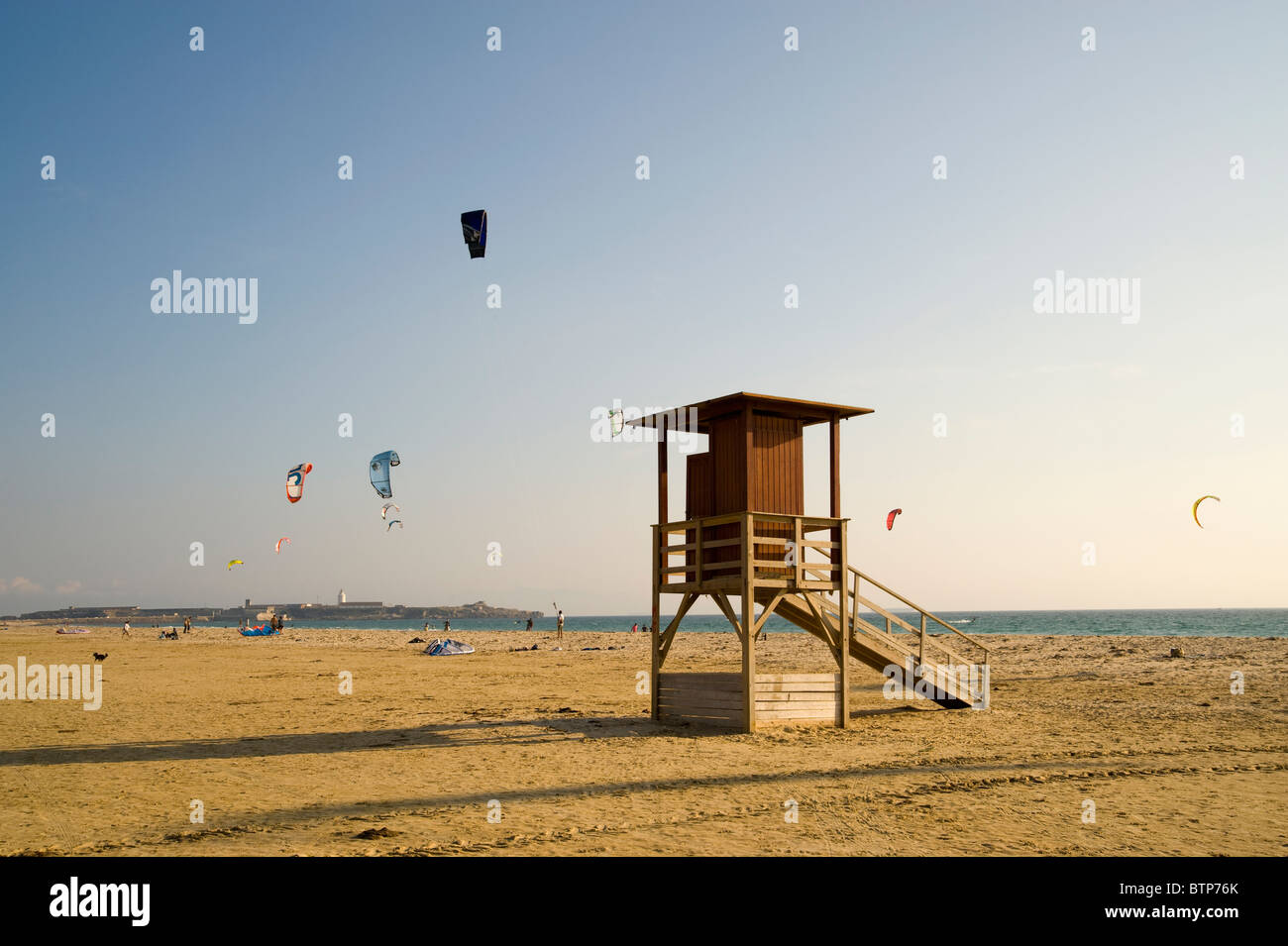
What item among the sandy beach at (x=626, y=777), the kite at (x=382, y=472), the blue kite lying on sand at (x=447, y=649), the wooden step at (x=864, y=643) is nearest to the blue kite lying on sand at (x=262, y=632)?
the blue kite lying on sand at (x=447, y=649)

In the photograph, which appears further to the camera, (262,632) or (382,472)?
(262,632)

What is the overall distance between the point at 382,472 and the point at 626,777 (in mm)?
27376

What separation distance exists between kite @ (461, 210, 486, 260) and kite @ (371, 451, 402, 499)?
1971cm

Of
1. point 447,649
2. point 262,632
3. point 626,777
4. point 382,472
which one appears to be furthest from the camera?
point 262,632

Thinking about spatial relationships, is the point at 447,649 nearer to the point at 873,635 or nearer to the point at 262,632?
the point at 873,635

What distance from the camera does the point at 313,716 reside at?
19125 mm

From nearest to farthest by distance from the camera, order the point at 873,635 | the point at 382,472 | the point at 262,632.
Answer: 1. the point at 873,635
2. the point at 382,472
3. the point at 262,632

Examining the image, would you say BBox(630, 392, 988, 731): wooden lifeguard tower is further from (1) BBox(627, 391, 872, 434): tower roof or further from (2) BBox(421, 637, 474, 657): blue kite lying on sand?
(2) BBox(421, 637, 474, 657): blue kite lying on sand

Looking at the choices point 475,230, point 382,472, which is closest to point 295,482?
point 382,472

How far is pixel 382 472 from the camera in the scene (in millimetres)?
36688

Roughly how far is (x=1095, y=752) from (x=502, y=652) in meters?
36.0

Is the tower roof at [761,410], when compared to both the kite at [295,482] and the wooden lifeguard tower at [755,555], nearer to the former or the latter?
the wooden lifeguard tower at [755,555]

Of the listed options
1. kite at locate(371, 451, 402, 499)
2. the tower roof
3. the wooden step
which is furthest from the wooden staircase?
kite at locate(371, 451, 402, 499)
